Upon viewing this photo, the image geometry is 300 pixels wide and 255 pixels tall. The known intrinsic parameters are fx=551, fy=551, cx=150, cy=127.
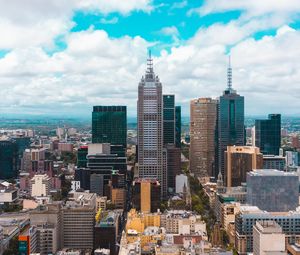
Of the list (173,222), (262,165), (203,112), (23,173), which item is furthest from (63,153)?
(173,222)

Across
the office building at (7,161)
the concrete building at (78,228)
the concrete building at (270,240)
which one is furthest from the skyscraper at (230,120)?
the concrete building at (270,240)

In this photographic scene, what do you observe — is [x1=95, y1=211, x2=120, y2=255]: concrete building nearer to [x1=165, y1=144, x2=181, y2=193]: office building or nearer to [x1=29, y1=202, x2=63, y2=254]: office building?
[x1=29, y1=202, x2=63, y2=254]: office building

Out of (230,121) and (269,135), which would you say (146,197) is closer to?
(230,121)

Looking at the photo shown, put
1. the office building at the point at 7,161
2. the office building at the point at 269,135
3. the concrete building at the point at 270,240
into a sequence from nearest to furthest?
the concrete building at the point at 270,240, the office building at the point at 7,161, the office building at the point at 269,135

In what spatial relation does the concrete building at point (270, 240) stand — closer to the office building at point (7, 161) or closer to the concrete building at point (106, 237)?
the concrete building at point (106, 237)

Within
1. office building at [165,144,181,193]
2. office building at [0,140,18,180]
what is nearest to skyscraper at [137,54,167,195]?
office building at [165,144,181,193]

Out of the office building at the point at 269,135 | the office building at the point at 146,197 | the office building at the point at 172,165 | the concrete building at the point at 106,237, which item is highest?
the office building at the point at 269,135

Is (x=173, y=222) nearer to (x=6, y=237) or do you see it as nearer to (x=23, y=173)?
(x=6, y=237)
